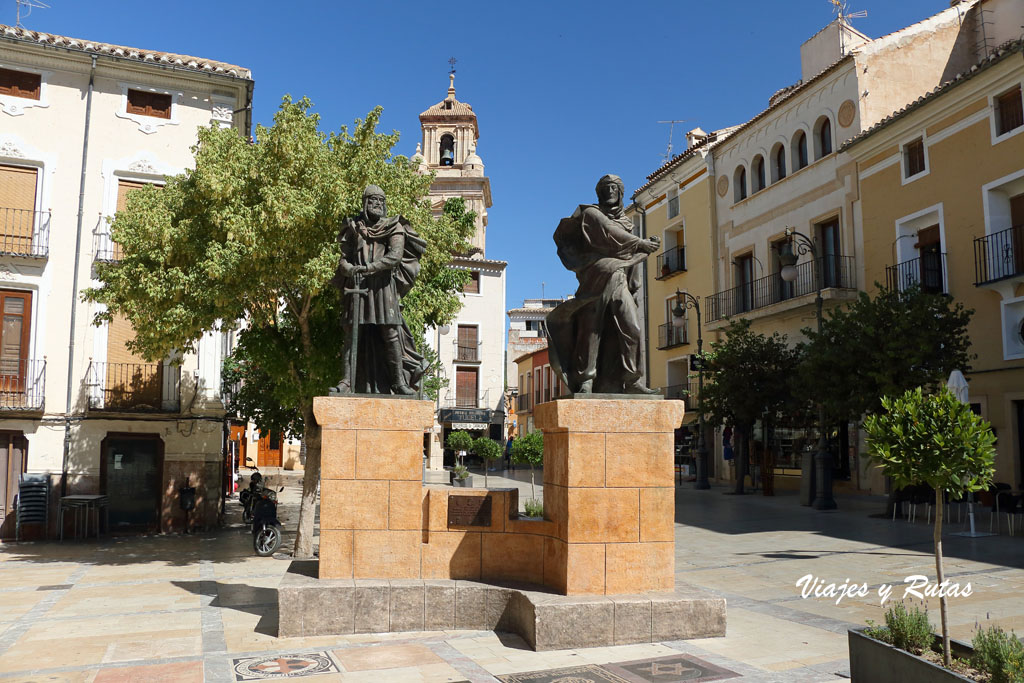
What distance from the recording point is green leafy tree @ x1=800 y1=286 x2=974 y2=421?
15977mm

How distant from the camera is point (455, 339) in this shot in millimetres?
46281

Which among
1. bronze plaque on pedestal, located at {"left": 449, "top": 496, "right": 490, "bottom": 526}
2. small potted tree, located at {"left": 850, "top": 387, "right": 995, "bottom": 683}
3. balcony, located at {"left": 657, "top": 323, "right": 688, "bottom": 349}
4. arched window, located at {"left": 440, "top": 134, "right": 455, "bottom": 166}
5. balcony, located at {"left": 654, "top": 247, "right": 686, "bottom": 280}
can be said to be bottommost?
bronze plaque on pedestal, located at {"left": 449, "top": 496, "right": 490, "bottom": 526}

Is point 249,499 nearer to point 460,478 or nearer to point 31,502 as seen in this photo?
point 31,502

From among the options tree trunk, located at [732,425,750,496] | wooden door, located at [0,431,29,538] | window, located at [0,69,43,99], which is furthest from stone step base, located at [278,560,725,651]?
tree trunk, located at [732,425,750,496]

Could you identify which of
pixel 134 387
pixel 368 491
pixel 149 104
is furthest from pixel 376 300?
pixel 149 104

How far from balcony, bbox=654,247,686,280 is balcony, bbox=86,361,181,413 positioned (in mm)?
20400

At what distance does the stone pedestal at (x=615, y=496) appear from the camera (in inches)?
271

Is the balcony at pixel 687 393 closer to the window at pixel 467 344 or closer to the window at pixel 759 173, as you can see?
the window at pixel 759 173

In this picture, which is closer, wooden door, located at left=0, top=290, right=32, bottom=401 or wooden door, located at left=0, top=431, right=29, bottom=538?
wooden door, located at left=0, top=431, right=29, bottom=538

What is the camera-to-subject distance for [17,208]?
17703mm

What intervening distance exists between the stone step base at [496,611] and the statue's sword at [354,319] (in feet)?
6.26

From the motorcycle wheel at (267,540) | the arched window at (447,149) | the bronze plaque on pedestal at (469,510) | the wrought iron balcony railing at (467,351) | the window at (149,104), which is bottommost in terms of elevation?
the motorcycle wheel at (267,540)

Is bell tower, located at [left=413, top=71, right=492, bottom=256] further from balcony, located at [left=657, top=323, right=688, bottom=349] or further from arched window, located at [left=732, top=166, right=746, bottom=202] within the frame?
arched window, located at [left=732, top=166, right=746, bottom=202]

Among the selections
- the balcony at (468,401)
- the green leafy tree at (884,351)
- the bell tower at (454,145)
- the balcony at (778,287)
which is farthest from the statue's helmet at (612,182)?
the bell tower at (454,145)
